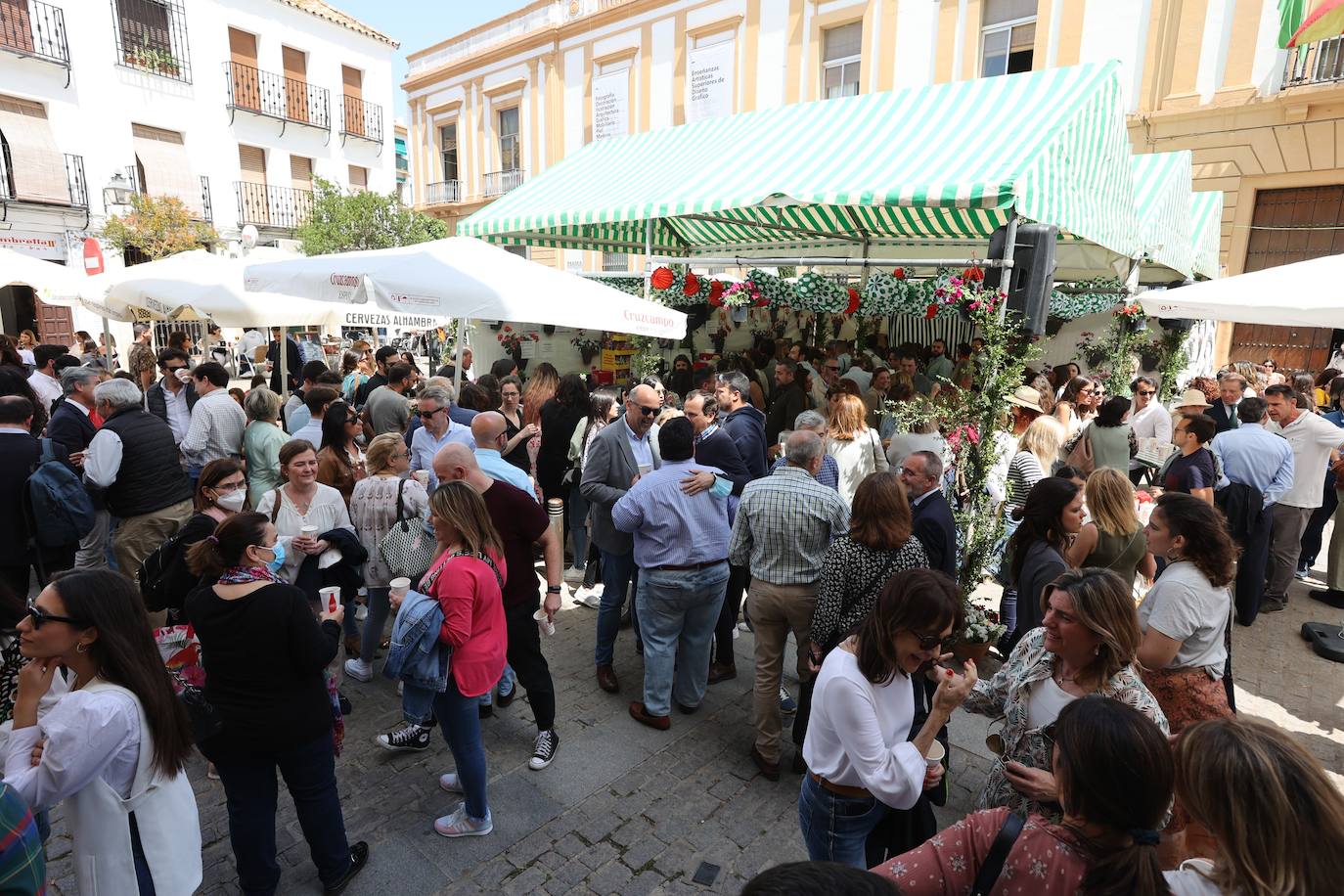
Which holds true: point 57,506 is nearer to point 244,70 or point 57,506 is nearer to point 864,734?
point 864,734

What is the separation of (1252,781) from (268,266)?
709 centimetres

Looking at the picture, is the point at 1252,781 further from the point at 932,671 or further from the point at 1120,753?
the point at 932,671

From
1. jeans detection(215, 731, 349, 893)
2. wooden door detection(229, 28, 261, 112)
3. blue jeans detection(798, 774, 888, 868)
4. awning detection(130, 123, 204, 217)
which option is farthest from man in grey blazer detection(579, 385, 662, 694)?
wooden door detection(229, 28, 261, 112)

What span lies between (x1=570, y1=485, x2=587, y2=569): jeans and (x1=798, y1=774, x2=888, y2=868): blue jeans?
154 inches

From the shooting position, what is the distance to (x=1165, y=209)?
9562 mm

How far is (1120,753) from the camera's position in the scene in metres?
1.44

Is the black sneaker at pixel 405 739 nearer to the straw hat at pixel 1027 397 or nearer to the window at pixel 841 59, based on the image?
the straw hat at pixel 1027 397

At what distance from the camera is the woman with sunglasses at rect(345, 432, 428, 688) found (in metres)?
3.99

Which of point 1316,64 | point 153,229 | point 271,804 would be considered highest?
point 1316,64

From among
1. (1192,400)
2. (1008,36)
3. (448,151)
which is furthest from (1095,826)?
(448,151)

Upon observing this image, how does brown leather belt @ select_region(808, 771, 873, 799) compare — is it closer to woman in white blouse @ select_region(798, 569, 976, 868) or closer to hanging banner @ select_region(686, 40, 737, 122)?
woman in white blouse @ select_region(798, 569, 976, 868)

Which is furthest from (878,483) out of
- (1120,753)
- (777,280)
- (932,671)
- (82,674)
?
(777,280)

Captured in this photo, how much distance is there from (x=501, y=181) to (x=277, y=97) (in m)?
7.19

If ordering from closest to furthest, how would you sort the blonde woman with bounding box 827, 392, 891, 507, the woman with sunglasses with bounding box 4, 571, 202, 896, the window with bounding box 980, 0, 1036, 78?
the woman with sunglasses with bounding box 4, 571, 202, 896
the blonde woman with bounding box 827, 392, 891, 507
the window with bounding box 980, 0, 1036, 78
